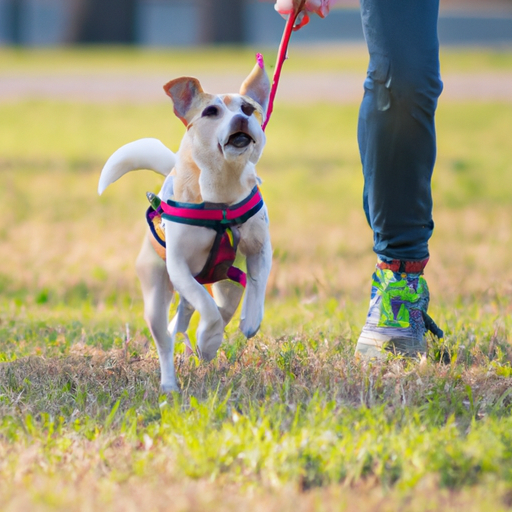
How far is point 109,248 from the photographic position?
5883mm

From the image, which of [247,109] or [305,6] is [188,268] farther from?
[305,6]

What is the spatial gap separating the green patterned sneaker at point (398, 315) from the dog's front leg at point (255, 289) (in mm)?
621

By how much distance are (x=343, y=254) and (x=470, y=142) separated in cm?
540

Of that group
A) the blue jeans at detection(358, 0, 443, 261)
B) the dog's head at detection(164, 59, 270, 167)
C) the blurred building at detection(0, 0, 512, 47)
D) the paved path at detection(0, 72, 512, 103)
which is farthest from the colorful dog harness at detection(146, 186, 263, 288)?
the blurred building at detection(0, 0, 512, 47)

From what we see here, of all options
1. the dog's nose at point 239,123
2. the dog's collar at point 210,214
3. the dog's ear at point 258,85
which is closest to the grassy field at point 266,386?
the dog's collar at point 210,214

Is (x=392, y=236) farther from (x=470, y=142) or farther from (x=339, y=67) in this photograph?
(x=339, y=67)

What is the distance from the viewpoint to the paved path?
15.1 meters

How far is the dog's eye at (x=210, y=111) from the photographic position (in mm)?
2666

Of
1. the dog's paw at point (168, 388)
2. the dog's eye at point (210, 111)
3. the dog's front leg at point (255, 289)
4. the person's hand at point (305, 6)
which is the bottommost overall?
the dog's paw at point (168, 388)

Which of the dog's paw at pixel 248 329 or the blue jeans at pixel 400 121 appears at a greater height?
the blue jeans at pixel 400 121

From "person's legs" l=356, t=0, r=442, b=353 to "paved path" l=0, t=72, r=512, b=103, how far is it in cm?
1078

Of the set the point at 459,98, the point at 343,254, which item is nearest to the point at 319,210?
the point at 343,254

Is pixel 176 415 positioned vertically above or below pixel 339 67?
below

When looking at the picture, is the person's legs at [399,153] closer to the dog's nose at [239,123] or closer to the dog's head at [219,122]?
the dog's head at [219,122]
